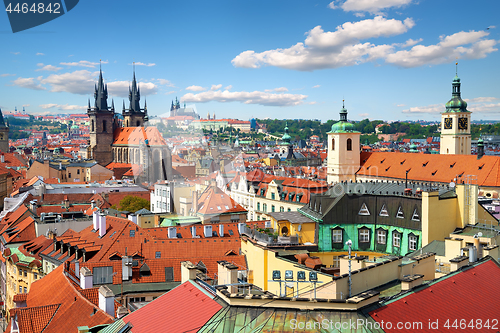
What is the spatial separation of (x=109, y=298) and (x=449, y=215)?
1389 centimetres

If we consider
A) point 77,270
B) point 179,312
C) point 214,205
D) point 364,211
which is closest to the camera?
point 179,312

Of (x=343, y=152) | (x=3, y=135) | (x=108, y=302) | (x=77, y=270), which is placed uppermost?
(x=3, y=135)

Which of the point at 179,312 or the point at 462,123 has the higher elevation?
the point at 462,123

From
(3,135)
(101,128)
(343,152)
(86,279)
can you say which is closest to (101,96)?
(101,128)

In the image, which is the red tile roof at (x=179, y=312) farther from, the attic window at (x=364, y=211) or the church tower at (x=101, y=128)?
the church tower at (x=101, y=128)

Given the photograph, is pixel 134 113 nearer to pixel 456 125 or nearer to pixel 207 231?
pixel 456 125

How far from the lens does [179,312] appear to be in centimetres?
1098

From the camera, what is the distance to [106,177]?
82.2 meters

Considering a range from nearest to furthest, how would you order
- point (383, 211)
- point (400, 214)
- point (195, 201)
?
1. point (400, 214)
2. point (383, 211)
3. point (195, 201)

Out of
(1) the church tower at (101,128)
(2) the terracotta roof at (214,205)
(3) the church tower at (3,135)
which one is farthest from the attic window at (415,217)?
(3) the church tower at (3,135)

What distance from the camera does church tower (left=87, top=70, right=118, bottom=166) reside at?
106 m

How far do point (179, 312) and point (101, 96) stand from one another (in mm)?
101198

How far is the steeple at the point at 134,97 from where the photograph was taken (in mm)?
112725

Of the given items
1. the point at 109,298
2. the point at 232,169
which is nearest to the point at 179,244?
the point at 109,298
